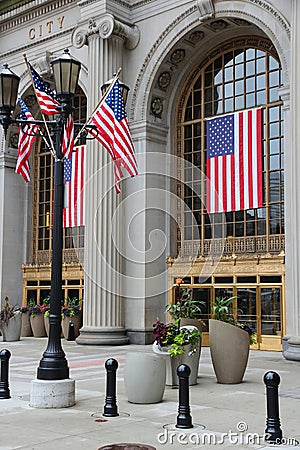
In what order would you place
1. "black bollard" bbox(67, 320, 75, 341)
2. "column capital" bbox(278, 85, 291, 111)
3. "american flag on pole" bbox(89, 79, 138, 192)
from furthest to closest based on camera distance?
"black bollard" bbox(67, 320, 75, 341), "column capital" bbox(278, 85, 291, 111), "american flag on pole" bbox(89, 79, 138, 192)

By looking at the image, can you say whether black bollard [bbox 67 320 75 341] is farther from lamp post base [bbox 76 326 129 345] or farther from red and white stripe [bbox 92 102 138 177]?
red and white stripe [bbox 92 102 138 177]

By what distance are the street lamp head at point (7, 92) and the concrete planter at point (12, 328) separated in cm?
1364

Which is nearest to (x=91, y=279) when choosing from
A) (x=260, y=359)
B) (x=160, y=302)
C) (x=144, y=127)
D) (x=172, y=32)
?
(x=160, y=302)

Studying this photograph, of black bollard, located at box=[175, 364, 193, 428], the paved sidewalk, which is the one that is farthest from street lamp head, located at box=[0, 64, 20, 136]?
black bollard, located at box=[175, 364, 193, 428]

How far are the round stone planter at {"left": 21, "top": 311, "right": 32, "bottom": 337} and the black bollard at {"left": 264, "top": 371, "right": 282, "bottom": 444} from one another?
19151 mm

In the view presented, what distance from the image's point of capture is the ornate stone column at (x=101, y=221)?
69.5 feet

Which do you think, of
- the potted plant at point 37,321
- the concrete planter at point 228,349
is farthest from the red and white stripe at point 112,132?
the potted plant at point 37,321

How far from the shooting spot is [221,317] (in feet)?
41.2

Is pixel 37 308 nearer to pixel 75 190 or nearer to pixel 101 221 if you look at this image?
pixel 75 190

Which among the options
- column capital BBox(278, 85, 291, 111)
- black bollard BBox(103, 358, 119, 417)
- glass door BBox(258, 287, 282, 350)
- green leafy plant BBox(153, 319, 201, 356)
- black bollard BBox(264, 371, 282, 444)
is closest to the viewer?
black bollard BBox(264, 371, 282, 444)

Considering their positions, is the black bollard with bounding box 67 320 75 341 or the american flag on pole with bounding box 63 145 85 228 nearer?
the black bollard with bounding box 67 320 75 341

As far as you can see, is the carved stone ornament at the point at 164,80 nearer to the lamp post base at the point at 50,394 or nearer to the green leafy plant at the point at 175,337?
the green leafy plant at the point at 175,337

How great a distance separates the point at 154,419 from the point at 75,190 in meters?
15.9

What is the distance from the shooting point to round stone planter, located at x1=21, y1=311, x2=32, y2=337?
25.9 meters
